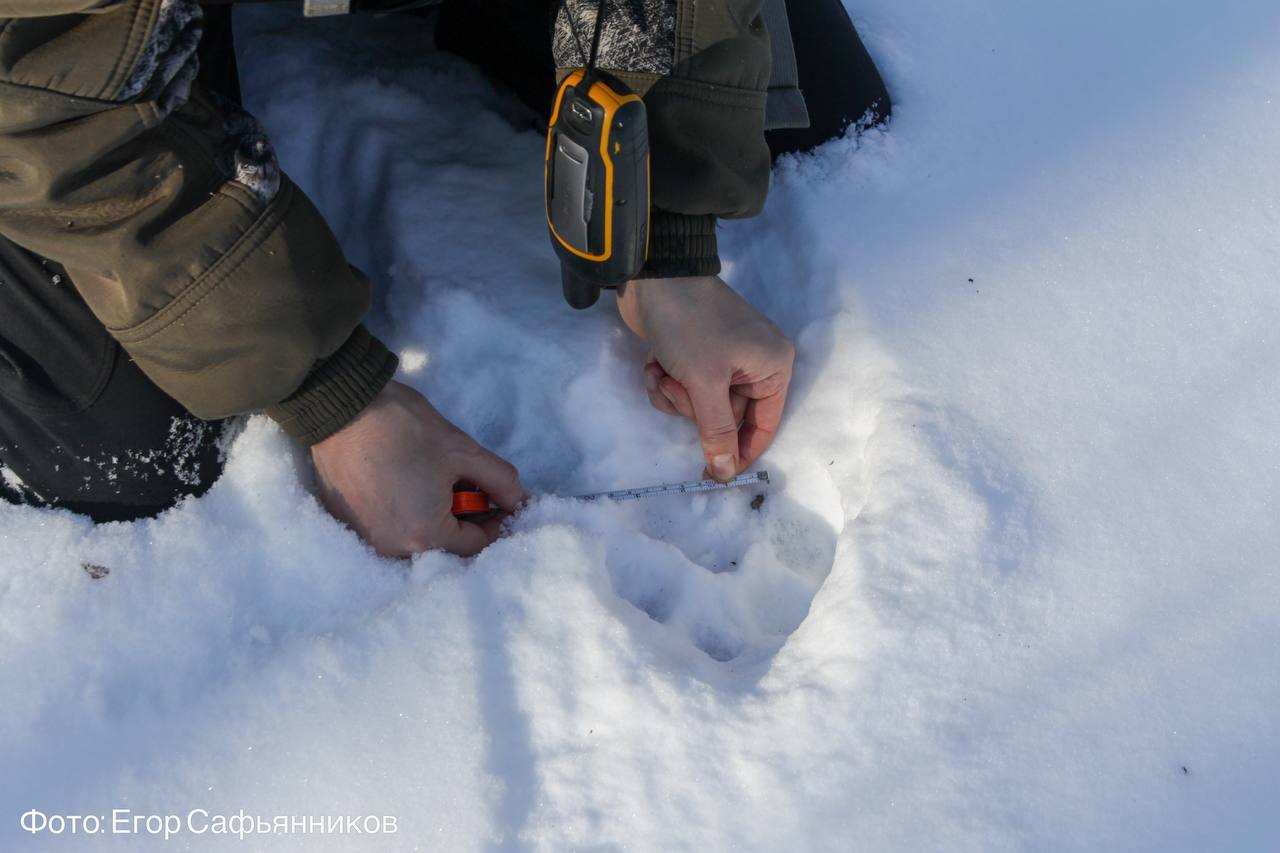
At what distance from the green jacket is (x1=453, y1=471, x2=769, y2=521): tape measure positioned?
7.0 inches

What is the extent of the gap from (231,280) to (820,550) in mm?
750

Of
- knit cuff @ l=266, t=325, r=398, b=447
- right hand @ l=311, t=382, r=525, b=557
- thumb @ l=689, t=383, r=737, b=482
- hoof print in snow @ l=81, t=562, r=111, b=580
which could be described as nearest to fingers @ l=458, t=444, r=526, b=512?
right hand @ l=311, t=382, r=525, b=557

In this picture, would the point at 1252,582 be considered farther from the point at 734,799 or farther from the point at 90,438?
the point at 90,438

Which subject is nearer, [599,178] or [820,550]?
[599,178]

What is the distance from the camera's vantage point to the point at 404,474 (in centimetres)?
108

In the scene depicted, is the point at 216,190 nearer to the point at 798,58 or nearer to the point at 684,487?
the point at 684,487

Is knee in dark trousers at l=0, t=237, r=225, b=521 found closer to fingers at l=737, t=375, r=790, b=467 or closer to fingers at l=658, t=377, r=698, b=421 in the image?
fingers at l=658, t=377, r=698, b=421

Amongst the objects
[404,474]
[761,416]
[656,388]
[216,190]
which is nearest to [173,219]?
[216,190]

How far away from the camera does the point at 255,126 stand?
3.28 feet

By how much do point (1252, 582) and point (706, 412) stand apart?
64 centimetres

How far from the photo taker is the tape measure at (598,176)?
0.93 m

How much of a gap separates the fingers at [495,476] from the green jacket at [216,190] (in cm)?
15

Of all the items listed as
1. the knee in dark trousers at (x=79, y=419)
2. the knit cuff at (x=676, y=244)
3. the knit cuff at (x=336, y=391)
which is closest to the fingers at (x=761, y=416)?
the knit cuff at (x=676, y=244)

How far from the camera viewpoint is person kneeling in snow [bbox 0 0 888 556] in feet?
2.69
